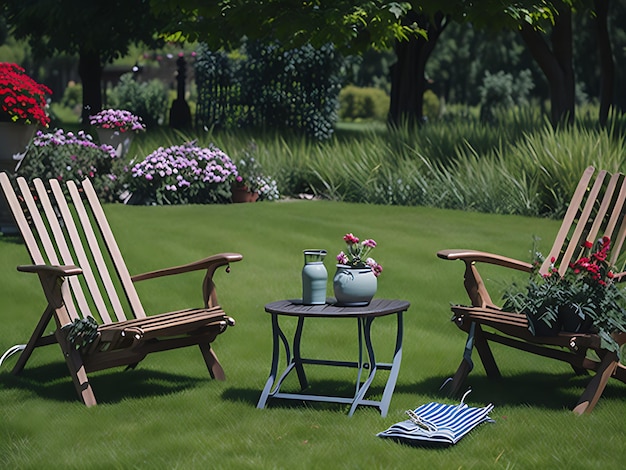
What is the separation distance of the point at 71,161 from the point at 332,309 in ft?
23.1

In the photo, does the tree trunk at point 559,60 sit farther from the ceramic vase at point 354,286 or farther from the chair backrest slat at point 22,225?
the chair backrest slat at point 22,225

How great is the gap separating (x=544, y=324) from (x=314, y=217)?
558 centimetres

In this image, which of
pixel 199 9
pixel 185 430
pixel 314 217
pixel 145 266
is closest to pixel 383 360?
pixel 185 430

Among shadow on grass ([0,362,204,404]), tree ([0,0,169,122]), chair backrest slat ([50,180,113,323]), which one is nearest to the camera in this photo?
shadow on grass ([0,362,204,404])

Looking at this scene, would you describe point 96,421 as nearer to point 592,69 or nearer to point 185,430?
point 185,430

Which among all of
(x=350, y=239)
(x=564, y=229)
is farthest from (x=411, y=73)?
(x=350, y=239)

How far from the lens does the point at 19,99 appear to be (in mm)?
9242

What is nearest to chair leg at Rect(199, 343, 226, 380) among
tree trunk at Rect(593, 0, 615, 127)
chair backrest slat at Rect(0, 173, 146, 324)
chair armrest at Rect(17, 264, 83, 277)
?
chair backrest slat at Rect(0, 173, 146, 324)

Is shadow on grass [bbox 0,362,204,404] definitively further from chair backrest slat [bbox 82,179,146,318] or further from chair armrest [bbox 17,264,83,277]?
chair armrest [bbox 17,264,83,277]

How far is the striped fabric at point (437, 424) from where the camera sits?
438cm

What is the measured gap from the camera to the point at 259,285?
7.62 m

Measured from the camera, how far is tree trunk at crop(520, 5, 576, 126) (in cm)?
1504

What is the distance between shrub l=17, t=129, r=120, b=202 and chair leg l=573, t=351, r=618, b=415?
7228 mm

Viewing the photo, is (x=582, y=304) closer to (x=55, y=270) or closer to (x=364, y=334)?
(x=364, y=334)
